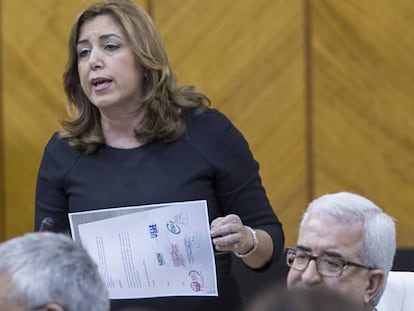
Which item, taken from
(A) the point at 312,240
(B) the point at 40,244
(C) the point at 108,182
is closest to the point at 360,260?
(A) the point at 312,240

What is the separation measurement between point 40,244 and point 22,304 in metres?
0.15

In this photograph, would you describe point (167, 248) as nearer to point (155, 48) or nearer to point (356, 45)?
point (155, 48)

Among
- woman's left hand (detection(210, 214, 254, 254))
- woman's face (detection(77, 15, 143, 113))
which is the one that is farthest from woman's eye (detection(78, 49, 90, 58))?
woman's left hand (detection(210, 214, 254, 254))

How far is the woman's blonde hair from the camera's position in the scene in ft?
12.5

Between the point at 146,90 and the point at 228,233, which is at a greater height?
the point at 146,90

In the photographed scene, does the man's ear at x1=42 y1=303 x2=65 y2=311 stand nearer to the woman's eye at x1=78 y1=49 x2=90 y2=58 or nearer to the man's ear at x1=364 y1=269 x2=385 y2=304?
the man's ear at x1=364 y1=269 x2=385 y2=304

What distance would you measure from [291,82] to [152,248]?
7.32ft

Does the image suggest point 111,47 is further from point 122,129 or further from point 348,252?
point 348,252

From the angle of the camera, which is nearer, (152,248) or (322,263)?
(322,263)

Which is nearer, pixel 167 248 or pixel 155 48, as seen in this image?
pixel 167 248

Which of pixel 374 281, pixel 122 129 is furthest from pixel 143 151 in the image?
pixel 374 281

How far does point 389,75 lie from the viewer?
558 centimetres

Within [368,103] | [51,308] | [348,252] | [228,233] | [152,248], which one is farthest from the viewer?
[368,103]

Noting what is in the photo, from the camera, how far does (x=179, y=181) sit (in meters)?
3.71
